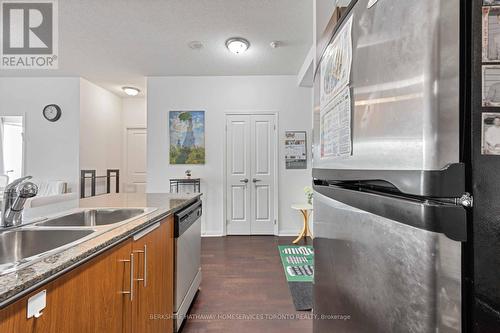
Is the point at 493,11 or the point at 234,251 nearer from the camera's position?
the point at 493,11

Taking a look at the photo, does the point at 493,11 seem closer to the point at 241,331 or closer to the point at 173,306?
the point at 173,306

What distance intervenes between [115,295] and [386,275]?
0.98m

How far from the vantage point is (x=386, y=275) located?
522mm

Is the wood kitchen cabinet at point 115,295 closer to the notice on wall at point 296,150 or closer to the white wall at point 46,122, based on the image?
the notice on wall at point 296,150

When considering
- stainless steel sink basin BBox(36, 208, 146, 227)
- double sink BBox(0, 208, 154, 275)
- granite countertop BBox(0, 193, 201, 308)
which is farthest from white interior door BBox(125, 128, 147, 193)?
granite countertop BBox(0, 193, 201, 308)

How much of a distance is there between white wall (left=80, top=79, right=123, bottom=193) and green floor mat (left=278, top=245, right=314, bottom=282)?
4083 millimetres

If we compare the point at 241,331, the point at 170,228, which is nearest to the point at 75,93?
the point at 170,228

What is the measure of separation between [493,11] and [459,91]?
15 cm

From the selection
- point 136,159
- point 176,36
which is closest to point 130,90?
point 136,159

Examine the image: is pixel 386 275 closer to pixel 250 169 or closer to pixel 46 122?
pixel 250 169

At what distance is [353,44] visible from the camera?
0.65 metres

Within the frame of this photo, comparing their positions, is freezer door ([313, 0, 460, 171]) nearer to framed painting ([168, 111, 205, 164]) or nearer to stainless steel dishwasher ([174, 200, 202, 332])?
stainless steel dishwasher ([174, 200, 202, 332])

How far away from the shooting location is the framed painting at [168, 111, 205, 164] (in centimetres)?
461

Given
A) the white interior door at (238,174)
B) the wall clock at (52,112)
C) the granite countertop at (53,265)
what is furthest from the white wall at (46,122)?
the granite countertop at (53,265)
